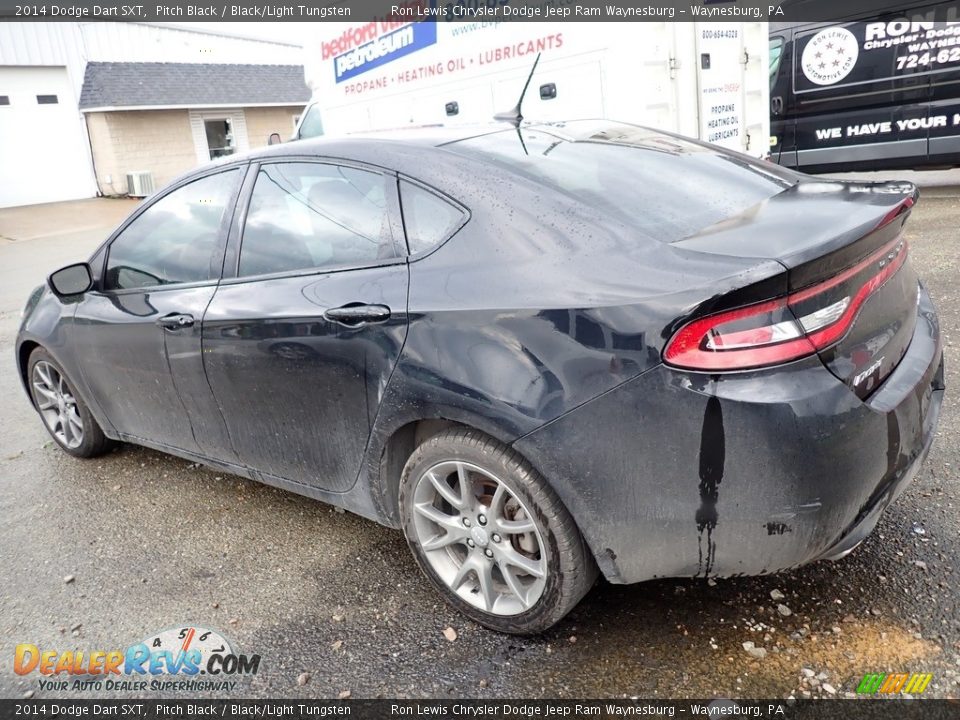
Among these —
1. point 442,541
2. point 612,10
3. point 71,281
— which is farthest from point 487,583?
point 612,10

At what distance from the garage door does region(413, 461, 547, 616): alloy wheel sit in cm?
2327

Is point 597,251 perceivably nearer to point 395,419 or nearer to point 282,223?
point 395,419

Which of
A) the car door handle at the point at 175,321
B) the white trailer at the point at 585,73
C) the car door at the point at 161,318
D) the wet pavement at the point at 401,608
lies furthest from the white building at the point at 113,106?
the car door handle at the point at 175,321

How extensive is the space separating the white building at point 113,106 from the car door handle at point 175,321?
71.4 ft

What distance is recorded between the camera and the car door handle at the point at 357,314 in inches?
98.0

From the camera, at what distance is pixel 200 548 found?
3.26 meters

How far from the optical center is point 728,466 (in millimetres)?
2006

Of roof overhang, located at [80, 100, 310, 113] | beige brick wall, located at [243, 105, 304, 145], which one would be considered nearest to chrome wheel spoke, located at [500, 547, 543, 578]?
roof overhang, located at [80, 100, 310, 113]

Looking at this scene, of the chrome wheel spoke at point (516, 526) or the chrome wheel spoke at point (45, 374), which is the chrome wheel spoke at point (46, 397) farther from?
the chrome wheel spoke at point (516, 526)

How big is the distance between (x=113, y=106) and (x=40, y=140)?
230 cm

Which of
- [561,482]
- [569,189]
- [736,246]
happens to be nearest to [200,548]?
[561,482]

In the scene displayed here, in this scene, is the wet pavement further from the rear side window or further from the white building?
the white building

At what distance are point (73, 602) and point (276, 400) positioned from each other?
109cm

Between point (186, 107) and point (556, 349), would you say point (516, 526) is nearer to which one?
point (556, 349)
